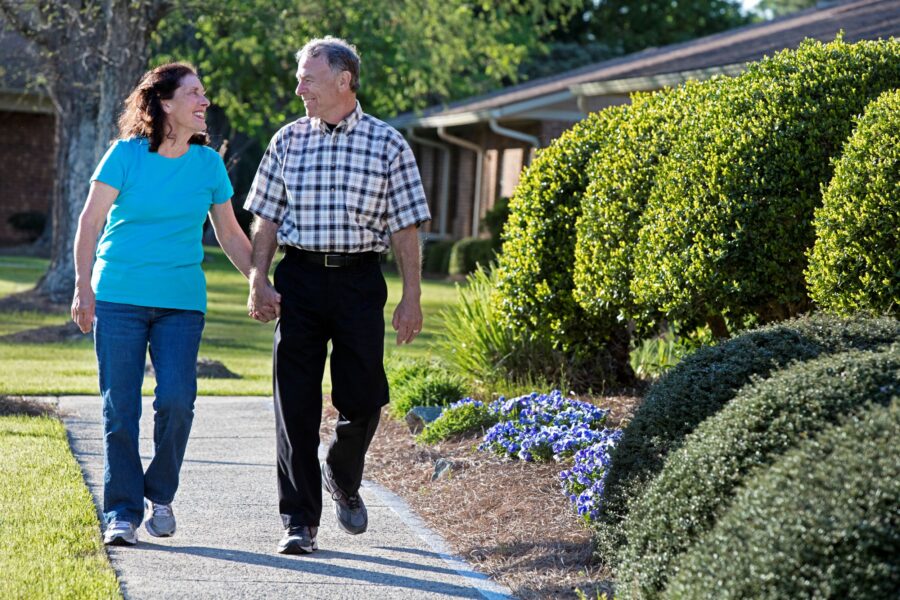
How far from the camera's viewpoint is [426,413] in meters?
7.95

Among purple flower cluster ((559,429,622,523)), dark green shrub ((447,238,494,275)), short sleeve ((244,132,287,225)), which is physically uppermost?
short sleeve ((244,132,287,225))

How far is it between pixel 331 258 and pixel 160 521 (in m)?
1.32

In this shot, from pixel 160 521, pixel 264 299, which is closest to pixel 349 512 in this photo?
pixel 160 521

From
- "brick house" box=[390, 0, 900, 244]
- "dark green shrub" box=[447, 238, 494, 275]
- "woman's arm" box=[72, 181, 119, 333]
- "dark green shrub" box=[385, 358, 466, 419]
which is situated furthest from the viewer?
"dark green shrub" box=[447, 238, 494, 275]

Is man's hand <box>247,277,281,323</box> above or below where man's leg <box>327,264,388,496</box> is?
above

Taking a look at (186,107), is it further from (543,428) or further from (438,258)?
(438,258)

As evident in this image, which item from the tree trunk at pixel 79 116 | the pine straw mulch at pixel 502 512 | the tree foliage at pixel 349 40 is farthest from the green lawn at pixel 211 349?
the tree foliage at pixel 349 40

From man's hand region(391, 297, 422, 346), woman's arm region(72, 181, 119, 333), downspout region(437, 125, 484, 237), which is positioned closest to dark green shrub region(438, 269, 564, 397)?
man's hand region(391, 297, 422, 346)

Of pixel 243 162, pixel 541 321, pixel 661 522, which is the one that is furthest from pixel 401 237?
pixel 243 162

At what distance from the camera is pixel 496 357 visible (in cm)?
890

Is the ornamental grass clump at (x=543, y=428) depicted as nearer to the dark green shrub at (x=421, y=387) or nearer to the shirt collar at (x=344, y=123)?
the dark green shrub at (x=421, y=387)

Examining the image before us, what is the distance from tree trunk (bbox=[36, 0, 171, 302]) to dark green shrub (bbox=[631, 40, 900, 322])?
8.33 metres

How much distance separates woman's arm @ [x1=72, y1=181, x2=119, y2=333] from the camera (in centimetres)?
509

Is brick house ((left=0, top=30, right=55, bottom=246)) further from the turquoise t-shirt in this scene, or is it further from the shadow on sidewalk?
the shadow on sidewalk
